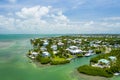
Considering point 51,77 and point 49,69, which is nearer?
point 51,77

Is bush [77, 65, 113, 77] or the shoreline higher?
bush [77, 65, 113, 77]

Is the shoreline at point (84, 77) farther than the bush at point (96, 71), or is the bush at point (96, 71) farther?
the bush at point (96, 71)

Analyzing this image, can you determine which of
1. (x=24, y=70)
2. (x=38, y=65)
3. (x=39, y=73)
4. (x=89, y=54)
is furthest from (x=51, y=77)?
(x=89, y=54)

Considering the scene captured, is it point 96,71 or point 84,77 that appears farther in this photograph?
point 96,71

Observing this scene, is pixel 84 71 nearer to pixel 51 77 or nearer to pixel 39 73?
pixel 51 77

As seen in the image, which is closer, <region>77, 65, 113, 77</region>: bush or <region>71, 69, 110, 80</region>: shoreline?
<region>71, 69, 110, 80</region>: shoreline

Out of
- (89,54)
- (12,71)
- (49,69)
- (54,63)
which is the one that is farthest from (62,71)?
(89,54)

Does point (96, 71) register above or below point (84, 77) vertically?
above

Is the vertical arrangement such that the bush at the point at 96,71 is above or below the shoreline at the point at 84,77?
above

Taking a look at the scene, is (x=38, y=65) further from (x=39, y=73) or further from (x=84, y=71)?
(x=84, y=71)

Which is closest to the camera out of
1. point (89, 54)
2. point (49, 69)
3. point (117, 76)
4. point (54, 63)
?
point (117, 76)

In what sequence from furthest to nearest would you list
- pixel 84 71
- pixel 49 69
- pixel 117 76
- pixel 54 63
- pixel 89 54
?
pixel 89 54
pixel 54 63
pixel 49 69
pixel 84 71
pixel 117 76
